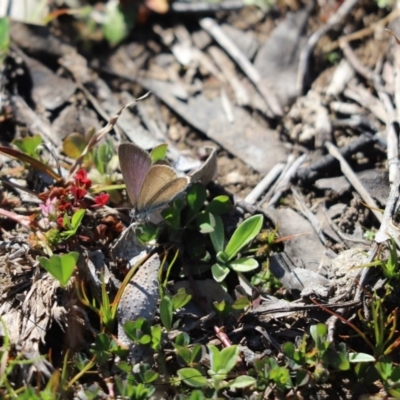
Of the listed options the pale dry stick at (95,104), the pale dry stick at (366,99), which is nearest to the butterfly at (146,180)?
the pale dry stick at (95,104)

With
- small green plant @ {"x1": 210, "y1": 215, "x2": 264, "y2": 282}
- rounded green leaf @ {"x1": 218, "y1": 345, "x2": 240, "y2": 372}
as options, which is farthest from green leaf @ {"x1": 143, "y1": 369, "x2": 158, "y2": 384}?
small green plant @ {"x1": 210, "y1": 215, "x2": 264, "y2": 282}

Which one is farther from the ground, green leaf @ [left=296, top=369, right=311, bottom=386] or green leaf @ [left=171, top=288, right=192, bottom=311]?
green leaf @ [left=171, top=288, right=192, bottom=311]

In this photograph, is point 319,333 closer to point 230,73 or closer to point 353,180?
point 353,180

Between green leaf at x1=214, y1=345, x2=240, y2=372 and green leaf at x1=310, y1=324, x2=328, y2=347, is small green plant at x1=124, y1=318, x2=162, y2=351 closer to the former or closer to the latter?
green leaf at x1=214, y1=345, x2=240, y2=372

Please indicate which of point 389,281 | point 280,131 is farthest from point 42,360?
point 280,131

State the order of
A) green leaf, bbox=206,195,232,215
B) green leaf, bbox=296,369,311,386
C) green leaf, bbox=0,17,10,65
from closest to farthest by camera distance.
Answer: green leaf, bbox=296,369,311,386 < green leaf, bbox=206,195,232,215 < green leaf, bbox=0,17,10,65

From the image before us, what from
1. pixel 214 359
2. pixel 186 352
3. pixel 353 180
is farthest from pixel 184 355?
pixel 353 180
